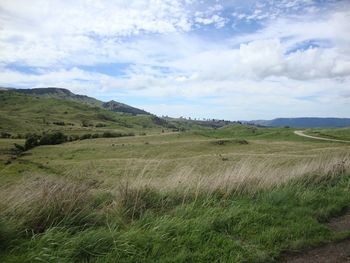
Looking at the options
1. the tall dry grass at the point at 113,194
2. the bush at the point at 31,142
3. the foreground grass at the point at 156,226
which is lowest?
the bush at the point at 31,142

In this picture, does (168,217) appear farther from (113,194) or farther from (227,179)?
(227,179)

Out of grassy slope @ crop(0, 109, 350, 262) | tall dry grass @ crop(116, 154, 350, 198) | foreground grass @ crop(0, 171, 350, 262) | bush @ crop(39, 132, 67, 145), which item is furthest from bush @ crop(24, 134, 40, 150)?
foreground grass @ crop(0, 171, 350, 262)

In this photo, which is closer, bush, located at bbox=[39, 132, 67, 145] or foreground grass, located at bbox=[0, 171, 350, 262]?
foreground grass, located at bbox=[0, 171, 350, 262]

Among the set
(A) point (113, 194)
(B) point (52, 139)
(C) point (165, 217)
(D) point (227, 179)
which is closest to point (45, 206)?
(A) point (113, 194)

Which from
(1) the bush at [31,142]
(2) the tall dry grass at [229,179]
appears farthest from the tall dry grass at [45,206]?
(1) the bush at [31,142]

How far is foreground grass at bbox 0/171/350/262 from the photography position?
5422mm

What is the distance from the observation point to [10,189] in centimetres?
685

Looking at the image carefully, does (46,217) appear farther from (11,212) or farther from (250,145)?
(250,145)

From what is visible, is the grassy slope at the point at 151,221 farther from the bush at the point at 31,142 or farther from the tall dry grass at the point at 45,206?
the bush at the point at 31,142

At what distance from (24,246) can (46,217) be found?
87cm

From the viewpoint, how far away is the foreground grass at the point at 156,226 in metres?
5.42

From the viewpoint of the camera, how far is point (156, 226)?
627 cm

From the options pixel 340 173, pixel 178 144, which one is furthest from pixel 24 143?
pixel 340 173

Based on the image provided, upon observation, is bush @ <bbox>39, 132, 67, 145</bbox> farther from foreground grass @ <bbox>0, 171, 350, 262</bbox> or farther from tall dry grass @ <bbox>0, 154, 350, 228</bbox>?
foreground grass @ <bbox>0, 171, 350, 262</bbox>
